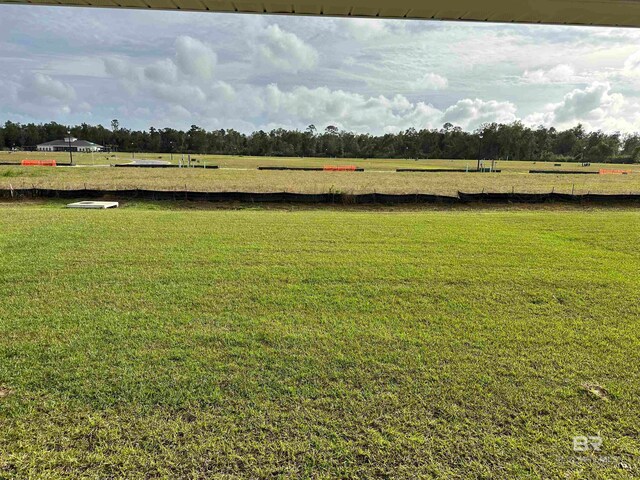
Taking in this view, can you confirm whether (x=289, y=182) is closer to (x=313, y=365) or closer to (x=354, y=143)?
(x=313, y=365)

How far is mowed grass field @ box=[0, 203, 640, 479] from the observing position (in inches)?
87.9

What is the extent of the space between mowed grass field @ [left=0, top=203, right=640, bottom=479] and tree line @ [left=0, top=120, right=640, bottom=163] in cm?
9922

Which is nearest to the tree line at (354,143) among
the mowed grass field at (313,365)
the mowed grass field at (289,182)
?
the mowed grass field at (289,182)

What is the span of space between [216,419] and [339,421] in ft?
2.72

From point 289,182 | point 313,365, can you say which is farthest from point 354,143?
point 313,365

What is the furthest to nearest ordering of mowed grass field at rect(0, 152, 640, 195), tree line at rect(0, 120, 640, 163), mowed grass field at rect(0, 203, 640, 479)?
tree line at rect(0, 120, 640, 163), mowed grass field at rect(0, 152, 640, 195), mowed grass field at rect(0, 203, 640, 479)

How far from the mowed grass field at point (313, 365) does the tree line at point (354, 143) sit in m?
99.2

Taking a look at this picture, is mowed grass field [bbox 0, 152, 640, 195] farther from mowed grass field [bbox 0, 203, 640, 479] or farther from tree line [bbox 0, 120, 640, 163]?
tree line [bbox 0, 120, 640, 163]

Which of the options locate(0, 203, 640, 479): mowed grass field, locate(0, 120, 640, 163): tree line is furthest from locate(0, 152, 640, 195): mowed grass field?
locate(0, 120, 640, 163): tree line

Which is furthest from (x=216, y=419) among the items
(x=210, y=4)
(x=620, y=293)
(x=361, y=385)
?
(x=620, y=293)

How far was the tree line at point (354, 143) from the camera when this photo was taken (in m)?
99.7

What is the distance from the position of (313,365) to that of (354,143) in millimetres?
109166

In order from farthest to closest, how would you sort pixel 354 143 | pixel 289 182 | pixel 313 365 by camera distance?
pixel 354 143, pixel 289 182, pixel 313 365

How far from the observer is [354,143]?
108m
